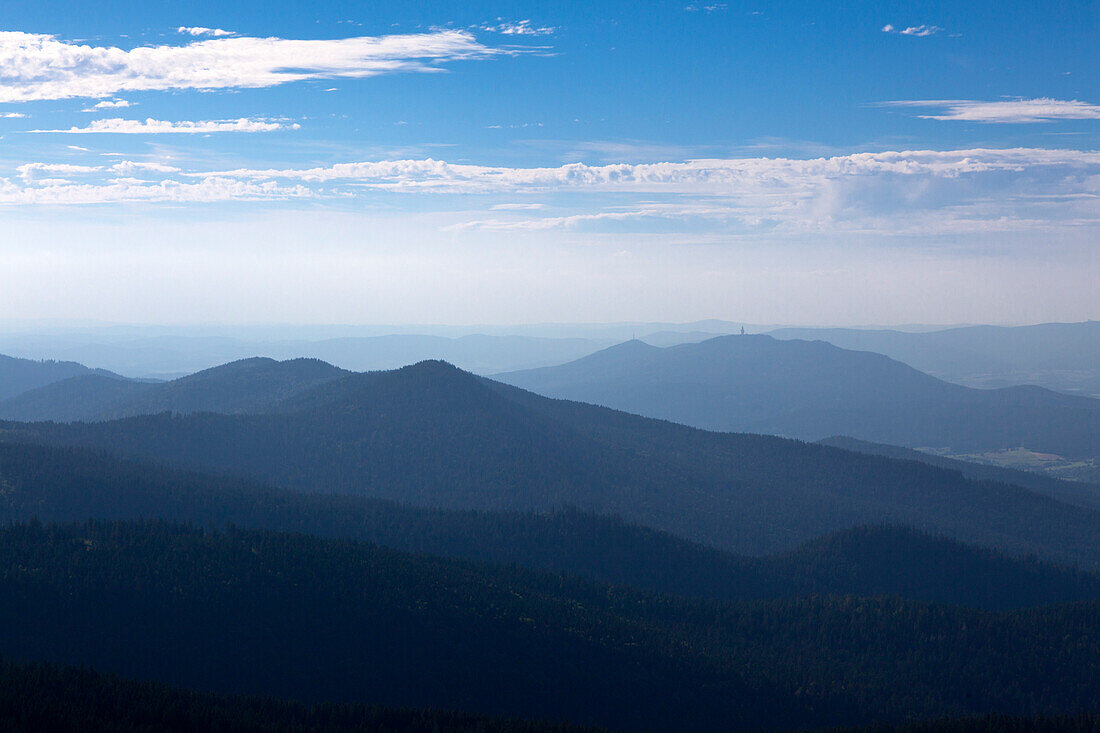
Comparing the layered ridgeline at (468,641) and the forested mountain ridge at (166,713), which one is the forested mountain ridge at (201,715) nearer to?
the forested mountain ridge at (166,713)

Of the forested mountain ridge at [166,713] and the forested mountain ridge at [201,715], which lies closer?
the forested mountain ridge at [166,713]

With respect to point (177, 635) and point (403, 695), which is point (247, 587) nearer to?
point (177, 635)

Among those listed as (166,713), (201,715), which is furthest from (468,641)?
(166,713)

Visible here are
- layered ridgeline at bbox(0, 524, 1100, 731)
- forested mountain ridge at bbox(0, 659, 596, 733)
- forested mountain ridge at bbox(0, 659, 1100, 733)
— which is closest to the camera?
forested mountain ridge at bbox(0, 659, 596, 733)

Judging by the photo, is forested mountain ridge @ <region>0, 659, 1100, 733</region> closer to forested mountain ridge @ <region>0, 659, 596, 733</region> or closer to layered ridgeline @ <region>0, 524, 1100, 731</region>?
forested mountain ridge @ <region>0, 659, 596, 733</region>

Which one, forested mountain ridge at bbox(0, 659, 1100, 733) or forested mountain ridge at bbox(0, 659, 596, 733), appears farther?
forested mountain ridge at bbox(0, 659, 1100, 733)

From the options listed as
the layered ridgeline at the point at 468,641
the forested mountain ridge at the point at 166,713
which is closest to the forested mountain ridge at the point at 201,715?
the forested mountain ridge at the point at 166,713

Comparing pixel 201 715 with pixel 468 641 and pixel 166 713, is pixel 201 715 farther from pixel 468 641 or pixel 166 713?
pixel 468 641

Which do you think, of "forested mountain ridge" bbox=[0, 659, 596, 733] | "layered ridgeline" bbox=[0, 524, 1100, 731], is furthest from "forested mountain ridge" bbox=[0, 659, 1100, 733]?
"layered ridgeline" bbox=[0, 524, 1100, 731]

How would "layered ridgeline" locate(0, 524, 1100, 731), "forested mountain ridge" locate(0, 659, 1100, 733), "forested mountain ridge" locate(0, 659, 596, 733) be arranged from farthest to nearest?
"layered ridgeline" locate(0, 524, 1100, 731)
"forested mountain ridge" locate(0, 659, 1100, 733)
"forested mountain ridge" locate(0, 659, 596, 733)
